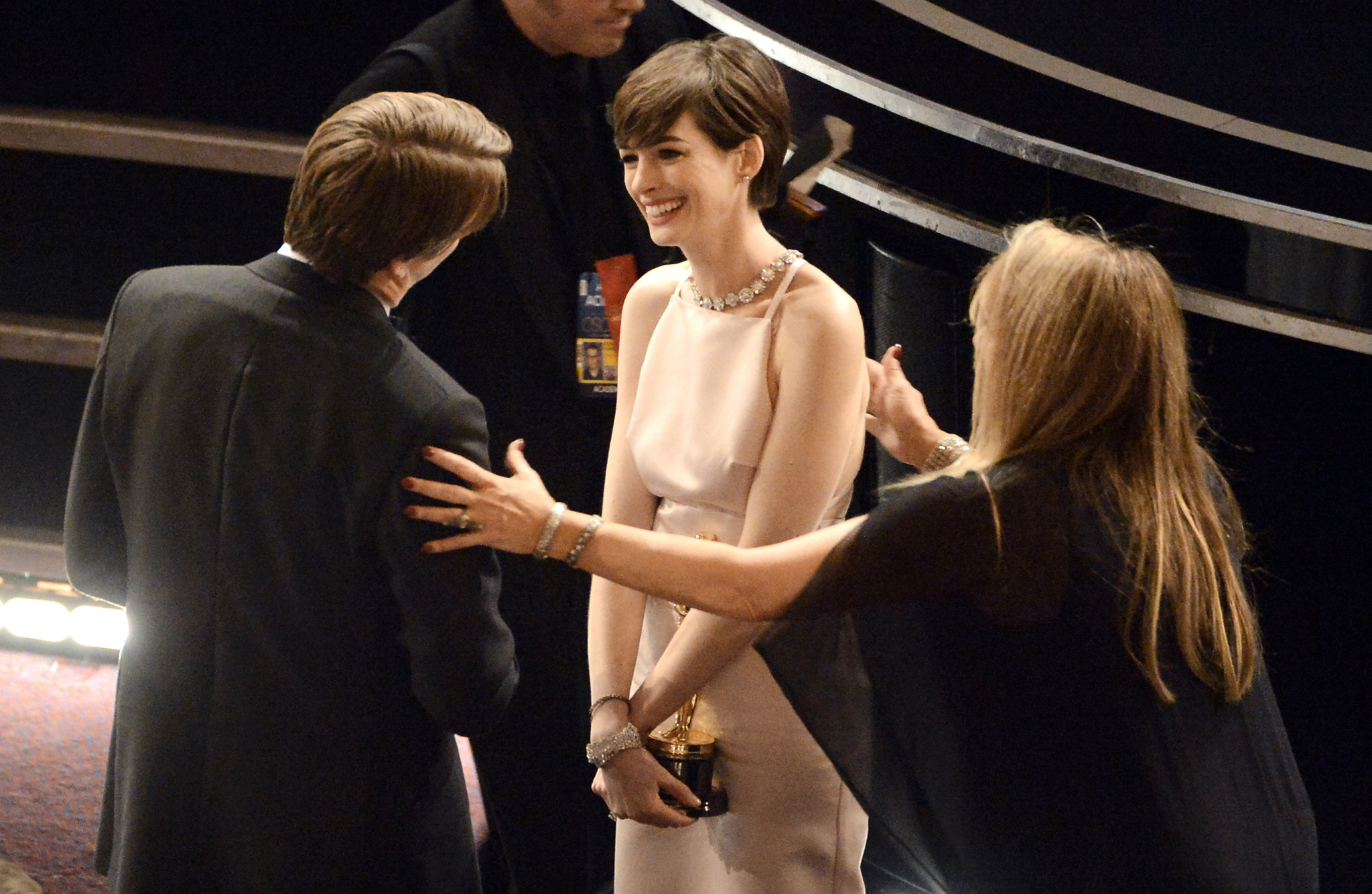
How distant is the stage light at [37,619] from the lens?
3.58m

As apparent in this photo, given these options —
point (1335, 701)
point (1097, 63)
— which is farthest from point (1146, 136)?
point (1335, 701)

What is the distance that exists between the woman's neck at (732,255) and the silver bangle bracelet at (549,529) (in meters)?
0.41

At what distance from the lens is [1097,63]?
9.34ft

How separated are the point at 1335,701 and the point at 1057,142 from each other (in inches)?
55.5

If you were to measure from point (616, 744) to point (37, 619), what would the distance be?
2.48 m

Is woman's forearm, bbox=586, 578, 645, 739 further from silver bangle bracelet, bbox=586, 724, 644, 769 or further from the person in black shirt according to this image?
the person in black shirt

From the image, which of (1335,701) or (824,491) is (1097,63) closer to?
(1335,701)

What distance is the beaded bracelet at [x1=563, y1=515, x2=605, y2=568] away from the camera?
4.93ft

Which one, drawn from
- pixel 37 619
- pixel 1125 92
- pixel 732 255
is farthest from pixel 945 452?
pixel 37 619

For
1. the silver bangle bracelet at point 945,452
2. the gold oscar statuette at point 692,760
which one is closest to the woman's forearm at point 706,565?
the gold oscar statuette at point 692,760

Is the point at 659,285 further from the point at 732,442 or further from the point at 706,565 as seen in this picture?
the point at 706,565

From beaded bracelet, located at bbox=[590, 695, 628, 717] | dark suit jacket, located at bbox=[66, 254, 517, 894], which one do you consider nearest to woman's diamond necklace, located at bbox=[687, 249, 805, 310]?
dark suit jacket, located at bbox=[66, 254, 517, 894]

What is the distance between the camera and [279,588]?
58.0 inches

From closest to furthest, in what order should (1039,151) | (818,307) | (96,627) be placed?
1. (818,307)
2. (1039,151)
3. (96,627)
